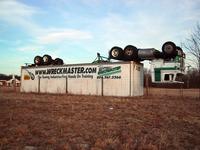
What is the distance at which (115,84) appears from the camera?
2509 centimetres

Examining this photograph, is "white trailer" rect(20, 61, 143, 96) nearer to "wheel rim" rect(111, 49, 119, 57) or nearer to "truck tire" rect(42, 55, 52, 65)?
"truck tire" rect(42, 55, 52, 65)

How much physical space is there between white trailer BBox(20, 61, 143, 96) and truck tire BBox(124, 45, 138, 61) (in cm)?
75

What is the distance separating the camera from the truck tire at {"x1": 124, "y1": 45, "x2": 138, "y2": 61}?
25.8 m

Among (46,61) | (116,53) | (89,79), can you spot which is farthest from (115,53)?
(46,61)

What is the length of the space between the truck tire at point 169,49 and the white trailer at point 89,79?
2295 millimetres

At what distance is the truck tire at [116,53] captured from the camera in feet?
86.8

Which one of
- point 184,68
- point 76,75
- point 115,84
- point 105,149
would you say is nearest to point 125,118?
point 105,149

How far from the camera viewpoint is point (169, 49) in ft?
81.4

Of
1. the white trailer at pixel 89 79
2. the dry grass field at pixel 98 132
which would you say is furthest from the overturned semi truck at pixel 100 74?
the dry grass field at pixel 98 132

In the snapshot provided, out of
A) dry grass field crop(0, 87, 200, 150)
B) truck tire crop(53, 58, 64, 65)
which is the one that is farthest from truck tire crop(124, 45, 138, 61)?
Result: dry grass field crop(0, 87, 200, 150)

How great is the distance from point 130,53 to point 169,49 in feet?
10.1

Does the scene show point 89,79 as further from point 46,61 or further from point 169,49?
point 46,61

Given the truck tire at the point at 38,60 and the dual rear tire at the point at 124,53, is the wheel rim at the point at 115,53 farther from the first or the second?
the truck tire at the point at 38,60

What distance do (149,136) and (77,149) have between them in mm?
2232
